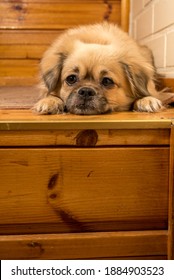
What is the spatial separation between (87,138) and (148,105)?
400 millimetres

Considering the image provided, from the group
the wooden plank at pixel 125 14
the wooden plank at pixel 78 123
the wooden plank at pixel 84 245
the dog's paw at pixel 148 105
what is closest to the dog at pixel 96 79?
the dog's paw at pixel 148 105

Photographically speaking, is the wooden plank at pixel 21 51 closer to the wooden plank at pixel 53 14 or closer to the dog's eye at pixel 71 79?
the wooden plank at pixel 53 14

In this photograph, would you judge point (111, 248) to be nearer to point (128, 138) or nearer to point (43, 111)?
point (128, 138)

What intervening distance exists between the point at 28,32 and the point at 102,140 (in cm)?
208

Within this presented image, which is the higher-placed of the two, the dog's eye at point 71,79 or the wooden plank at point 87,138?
the dog's eye at point 71,79

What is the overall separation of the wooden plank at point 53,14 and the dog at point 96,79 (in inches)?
48.0

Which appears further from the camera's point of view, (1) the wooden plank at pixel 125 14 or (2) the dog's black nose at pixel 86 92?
(1) the wooden plank at pixel 125 14

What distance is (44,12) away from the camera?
3012 millimetres

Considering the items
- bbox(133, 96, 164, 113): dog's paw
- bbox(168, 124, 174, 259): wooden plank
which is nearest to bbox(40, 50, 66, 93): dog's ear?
bbox(133, 96, 164, 113): dog's paw

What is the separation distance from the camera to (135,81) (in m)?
1.68

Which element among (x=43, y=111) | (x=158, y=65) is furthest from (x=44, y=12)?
(x=43, y=111)

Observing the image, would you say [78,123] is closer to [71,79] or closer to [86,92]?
[86,92]

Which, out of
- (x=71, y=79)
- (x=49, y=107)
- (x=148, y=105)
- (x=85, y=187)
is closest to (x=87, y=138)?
(x=85, y=187)

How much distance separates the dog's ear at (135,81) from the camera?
5.52 feet
